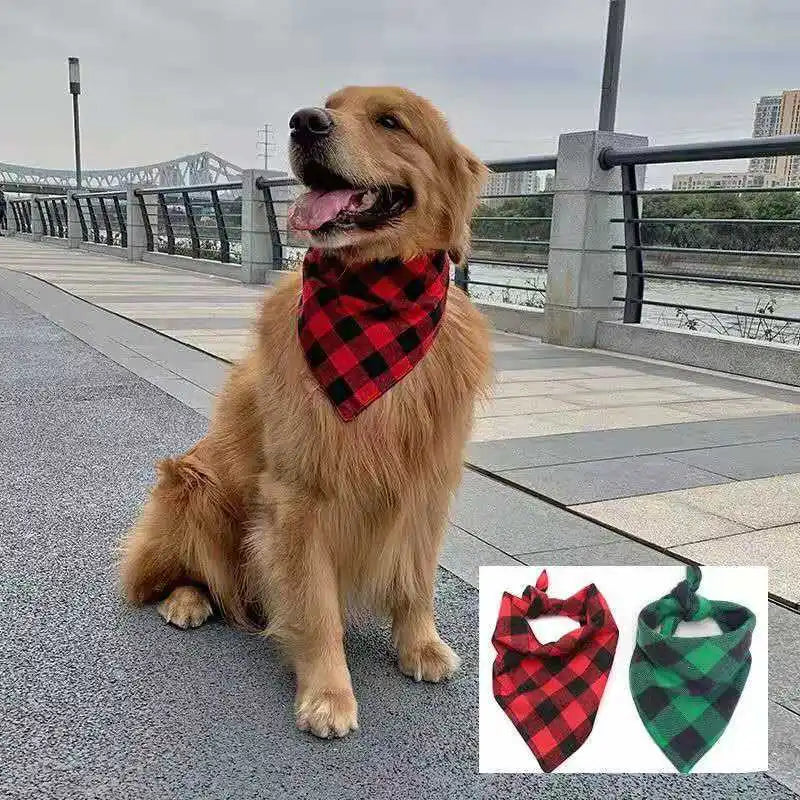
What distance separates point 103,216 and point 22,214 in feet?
67.1

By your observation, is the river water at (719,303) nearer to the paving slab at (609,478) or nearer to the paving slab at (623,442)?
the paving slab at (623,442)

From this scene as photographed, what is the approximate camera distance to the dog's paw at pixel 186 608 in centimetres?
265

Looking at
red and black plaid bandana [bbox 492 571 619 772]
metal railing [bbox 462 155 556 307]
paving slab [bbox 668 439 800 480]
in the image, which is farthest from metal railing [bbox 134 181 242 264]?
red and black plaid bandana [bbox 492 571 619 772]

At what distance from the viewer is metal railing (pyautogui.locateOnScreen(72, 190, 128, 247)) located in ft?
84.6

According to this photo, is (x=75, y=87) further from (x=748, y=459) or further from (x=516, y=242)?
(x=748, y=459)

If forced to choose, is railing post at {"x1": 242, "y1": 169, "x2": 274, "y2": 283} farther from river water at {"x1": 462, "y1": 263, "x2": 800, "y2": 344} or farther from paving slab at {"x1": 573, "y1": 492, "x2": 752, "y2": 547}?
paving slab at {"x1": 573, "y1": 492, "x2": 752, "y2": 547}

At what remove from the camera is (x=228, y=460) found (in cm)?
260

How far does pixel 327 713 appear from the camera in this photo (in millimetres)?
2139

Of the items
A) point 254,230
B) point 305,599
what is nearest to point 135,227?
point 254,230

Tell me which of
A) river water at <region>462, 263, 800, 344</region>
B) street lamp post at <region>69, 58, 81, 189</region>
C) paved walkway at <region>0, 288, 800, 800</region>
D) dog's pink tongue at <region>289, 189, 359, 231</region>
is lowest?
paved walkway at <region>0, 288, 800, 800</region>

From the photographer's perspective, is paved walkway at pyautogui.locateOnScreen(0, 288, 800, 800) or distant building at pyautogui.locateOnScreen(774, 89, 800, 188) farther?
distant building at pyautogui.locateOnScreen(774, 89, 800, 188)

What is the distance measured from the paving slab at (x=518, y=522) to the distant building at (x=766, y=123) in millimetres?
4972

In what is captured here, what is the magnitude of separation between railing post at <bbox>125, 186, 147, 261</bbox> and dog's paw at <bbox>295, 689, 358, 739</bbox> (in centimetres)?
2288

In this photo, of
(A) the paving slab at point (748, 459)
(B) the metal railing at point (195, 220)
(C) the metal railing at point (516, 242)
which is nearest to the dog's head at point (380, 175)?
(A) the paving slab at point (748, 459)
